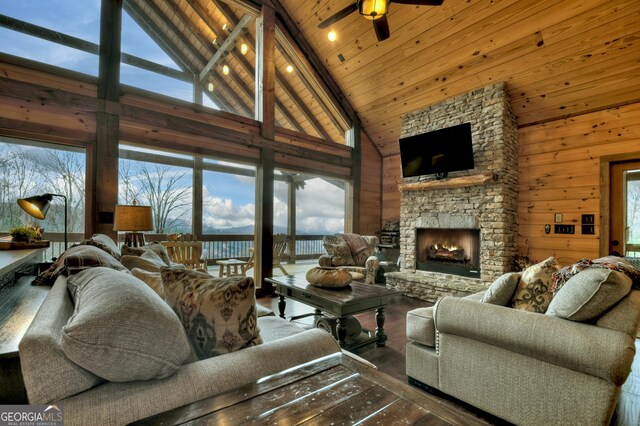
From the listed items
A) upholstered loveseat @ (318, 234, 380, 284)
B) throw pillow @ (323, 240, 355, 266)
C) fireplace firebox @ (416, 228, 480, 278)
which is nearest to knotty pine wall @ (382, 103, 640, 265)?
fireplace firebox @ (416, 228, 480, 278)

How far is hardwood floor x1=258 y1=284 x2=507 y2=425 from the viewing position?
6.47ft

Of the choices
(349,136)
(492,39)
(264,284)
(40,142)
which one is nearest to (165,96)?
(40,142)

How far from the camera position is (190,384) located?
0.93 m

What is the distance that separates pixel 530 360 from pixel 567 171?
3805 mm

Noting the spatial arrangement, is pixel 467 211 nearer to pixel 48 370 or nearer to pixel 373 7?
pixel 373 7

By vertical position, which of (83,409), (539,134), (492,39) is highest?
(492,39)

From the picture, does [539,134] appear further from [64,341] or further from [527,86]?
[64,341]

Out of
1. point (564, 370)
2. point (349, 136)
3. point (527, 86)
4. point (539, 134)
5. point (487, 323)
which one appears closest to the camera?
point (564, 370)

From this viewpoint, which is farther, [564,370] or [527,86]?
[527,86]

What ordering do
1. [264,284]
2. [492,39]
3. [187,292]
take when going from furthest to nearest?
[264,284] → [492,39] → [187,292]

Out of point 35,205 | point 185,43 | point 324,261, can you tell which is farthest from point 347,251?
point 185,43

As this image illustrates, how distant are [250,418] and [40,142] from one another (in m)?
4.28

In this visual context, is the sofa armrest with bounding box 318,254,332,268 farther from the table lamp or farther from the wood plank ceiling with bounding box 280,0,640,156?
the wood plank ceiling with bounding box 280,0,640,156

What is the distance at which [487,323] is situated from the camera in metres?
1.74
